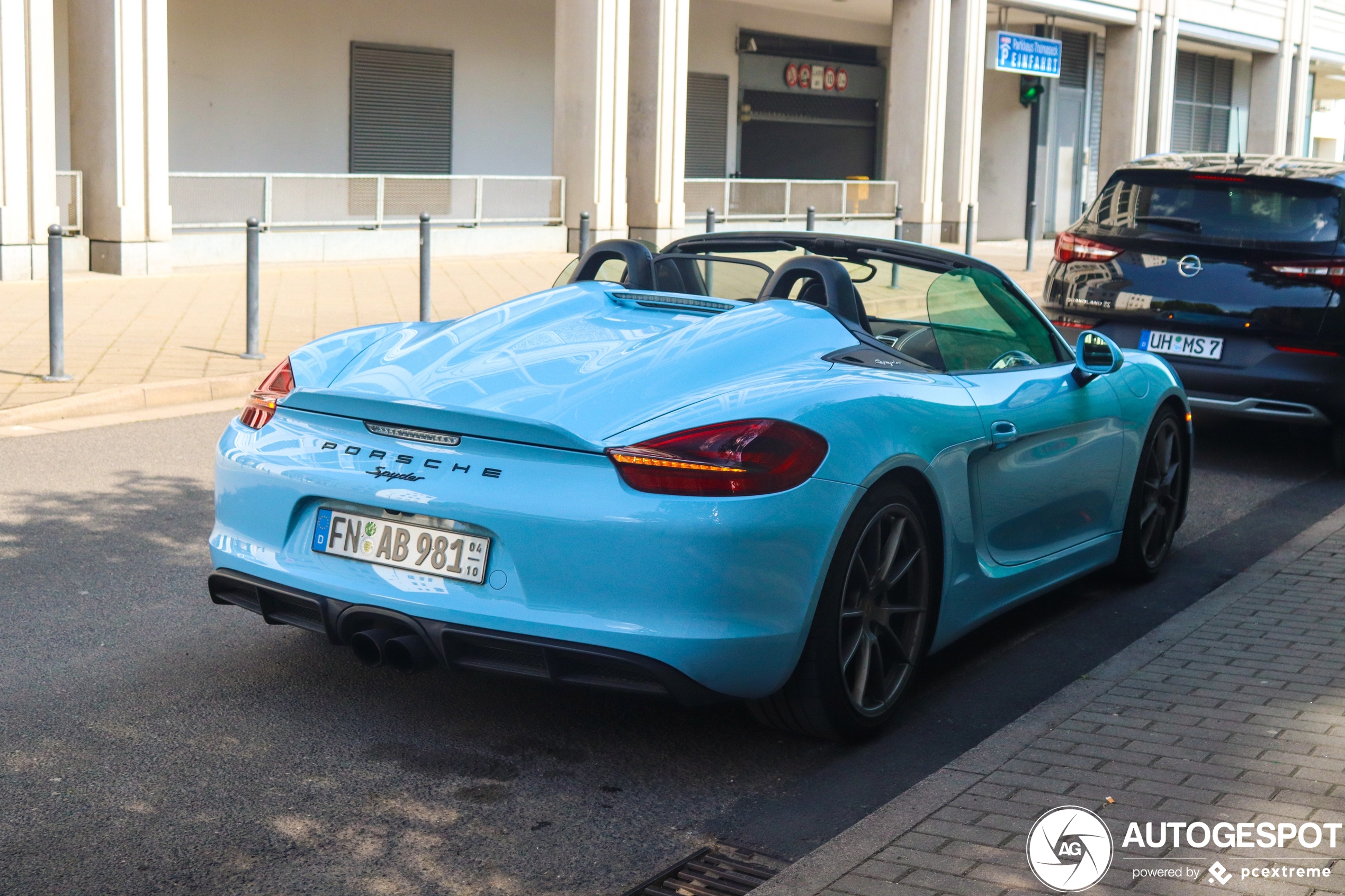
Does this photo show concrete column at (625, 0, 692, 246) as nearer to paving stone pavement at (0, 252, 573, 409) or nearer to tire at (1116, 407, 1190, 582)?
paving stone pavement at (0, 252, 573, 409)

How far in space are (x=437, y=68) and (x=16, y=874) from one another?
76.1ft

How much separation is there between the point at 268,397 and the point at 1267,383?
579cm

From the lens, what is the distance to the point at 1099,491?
17.9 feet

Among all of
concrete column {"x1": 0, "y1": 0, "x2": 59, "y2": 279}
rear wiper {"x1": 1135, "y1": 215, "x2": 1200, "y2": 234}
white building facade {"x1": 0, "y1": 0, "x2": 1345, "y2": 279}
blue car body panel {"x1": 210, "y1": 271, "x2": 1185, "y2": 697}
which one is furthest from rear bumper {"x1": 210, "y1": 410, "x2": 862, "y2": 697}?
white building facade {"x1": 0, "y1": 0, "x2": 1345, "y2": 279}

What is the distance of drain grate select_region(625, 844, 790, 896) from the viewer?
10.6 ft

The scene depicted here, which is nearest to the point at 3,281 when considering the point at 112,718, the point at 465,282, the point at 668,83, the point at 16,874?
the point at 465,282

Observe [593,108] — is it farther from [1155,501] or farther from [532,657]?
[532,657]

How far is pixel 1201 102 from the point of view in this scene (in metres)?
39.4

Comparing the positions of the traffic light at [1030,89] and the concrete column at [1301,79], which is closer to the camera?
the traffic light at [1030,89]

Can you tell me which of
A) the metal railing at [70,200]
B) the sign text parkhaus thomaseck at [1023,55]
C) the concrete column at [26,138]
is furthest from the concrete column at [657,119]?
the concrete column at [26,138]

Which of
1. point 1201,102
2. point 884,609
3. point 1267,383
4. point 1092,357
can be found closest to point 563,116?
point 1267,383

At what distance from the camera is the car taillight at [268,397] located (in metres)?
4.18

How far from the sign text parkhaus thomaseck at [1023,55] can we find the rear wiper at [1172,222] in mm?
21124

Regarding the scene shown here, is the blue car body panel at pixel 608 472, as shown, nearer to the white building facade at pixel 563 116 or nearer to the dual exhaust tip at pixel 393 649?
the dual exhaust tip at pixel 393 649
